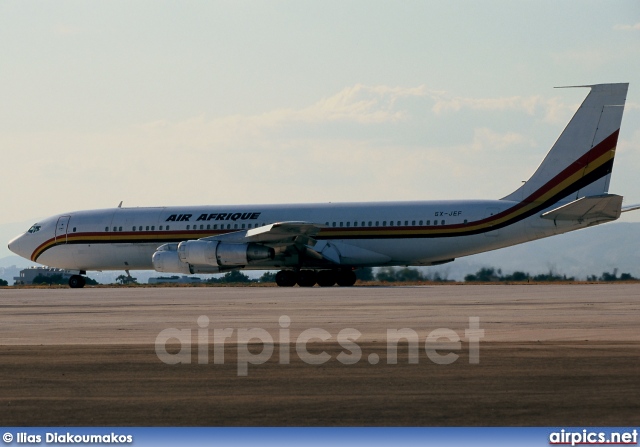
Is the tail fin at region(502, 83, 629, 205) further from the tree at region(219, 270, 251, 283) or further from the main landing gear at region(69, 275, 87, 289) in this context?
the main landing gear at region(69, 275, 87, 289)

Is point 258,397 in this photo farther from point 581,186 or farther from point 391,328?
point 581,186

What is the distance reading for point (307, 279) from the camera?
46.7 meters

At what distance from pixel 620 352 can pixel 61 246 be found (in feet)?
136

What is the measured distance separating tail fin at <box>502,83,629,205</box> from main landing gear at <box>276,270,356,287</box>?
31.1ft

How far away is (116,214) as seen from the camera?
50625 mm

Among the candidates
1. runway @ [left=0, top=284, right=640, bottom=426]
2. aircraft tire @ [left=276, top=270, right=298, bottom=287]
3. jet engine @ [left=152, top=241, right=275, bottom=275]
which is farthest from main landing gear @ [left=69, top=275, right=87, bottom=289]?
runway @ [left=0, top=284, right=640, bottom=426]

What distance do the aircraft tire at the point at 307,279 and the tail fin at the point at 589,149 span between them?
1044 centimetres

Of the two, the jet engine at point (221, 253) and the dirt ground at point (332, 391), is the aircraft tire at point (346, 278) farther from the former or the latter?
the dirt ground at point (332, 391)

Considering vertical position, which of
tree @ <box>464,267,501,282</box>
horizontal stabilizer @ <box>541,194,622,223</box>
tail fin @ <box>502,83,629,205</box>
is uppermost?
tail fin @ <box>502,83,629,205</box>

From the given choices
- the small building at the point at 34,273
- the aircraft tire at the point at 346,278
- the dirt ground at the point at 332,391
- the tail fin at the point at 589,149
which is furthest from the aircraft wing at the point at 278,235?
the dirt ground at the point at 332,391

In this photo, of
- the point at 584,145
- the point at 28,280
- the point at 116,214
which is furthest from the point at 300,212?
the point at 28,280

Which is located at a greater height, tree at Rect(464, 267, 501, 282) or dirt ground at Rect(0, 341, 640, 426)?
tree at Rect(464, 267, 501, 282)

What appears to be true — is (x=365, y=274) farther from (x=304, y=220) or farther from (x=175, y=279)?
(x=175, y=279)

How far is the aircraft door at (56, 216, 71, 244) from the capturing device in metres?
51.2
